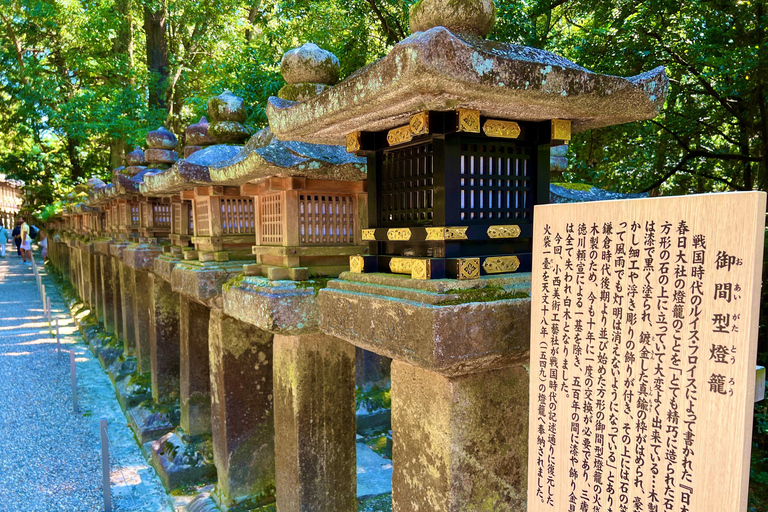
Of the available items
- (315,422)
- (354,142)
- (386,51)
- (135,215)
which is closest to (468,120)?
(354,142)

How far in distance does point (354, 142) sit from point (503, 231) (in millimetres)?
999

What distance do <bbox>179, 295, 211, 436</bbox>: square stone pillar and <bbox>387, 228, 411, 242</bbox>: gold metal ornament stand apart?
13.1 feet

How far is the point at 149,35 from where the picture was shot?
50.7 feet

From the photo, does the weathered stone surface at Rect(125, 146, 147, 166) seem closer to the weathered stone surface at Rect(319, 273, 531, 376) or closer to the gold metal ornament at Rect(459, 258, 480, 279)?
the weathered stone surface at Rect(319, 273, 531, 376)

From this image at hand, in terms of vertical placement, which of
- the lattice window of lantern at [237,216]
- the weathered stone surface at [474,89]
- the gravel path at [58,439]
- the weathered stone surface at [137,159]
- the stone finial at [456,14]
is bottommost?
the gravel path at [58,439]

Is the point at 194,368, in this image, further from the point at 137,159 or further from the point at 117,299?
the point at 117,299

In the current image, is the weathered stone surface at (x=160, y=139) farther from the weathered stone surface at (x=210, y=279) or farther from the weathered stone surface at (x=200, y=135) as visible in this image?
the weathered stone surface at (x=210, y=279)

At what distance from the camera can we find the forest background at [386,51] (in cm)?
759

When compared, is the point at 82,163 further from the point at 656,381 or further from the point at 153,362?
the point at 656,381

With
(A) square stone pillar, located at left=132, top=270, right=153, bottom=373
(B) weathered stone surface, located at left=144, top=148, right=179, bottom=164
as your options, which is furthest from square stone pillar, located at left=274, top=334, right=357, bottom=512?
(A) square stone pillar, located at left=132, top=270, right=153, bottom=373

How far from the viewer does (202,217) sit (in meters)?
5.64

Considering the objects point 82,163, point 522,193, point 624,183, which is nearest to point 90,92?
point 82,163

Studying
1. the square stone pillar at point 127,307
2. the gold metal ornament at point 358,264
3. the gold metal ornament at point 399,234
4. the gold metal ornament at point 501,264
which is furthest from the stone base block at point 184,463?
the gold metal ornament at point 501,264

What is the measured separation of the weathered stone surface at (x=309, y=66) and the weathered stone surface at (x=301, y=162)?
1.68ft
